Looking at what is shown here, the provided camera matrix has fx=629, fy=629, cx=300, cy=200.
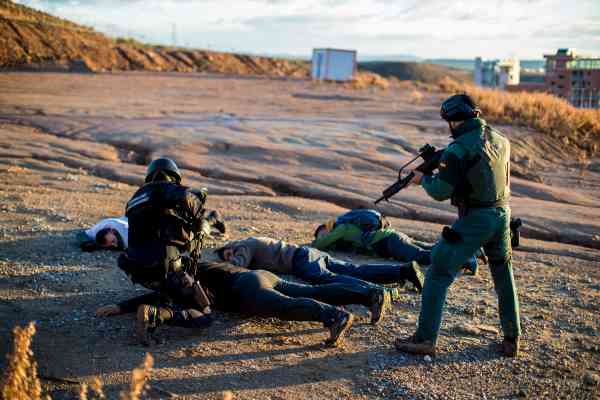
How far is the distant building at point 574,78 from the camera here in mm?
29984

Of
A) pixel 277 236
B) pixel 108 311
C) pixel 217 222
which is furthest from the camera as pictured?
pixel 277 236

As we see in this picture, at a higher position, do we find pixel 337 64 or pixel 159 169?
pixel 337 64

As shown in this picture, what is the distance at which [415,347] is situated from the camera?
4301 millimetres

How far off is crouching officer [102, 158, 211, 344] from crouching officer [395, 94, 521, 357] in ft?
5.15

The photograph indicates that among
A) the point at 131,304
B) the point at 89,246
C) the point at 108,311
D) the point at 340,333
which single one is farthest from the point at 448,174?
the point at 89,246

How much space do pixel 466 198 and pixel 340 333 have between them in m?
1.24

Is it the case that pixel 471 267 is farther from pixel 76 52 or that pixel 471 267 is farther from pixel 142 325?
pixel 76 52

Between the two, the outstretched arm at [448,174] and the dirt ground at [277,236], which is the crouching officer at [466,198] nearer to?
the outstretched arm at [448,174]

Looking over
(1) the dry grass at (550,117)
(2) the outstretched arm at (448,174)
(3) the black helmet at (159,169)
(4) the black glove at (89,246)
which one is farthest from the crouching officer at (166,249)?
(1) the dry grass at (550,117)

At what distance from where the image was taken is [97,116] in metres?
15.5

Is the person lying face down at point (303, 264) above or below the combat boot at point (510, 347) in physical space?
above

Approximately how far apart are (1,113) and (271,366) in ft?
42.1

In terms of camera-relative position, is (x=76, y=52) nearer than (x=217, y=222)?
No

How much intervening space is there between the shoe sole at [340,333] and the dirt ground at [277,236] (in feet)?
0.30
